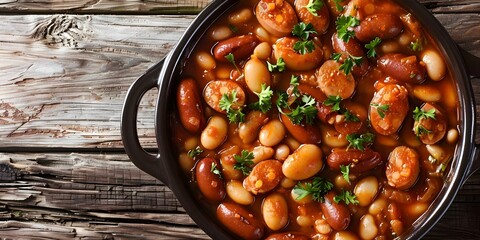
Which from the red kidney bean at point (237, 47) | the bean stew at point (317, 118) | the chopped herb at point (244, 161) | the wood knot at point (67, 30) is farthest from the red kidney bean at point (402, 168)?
the wood knot at point (67, 30)

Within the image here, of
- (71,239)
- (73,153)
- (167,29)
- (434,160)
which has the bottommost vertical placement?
(71,239)

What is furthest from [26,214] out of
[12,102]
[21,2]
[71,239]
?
[21,2]

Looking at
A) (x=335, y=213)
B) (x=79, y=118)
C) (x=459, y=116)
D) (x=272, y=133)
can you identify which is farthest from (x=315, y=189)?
(x=79, y=118)

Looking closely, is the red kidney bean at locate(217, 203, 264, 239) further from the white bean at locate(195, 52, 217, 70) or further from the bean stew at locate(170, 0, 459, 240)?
the white bean at locate(195, 52, 217, 70)

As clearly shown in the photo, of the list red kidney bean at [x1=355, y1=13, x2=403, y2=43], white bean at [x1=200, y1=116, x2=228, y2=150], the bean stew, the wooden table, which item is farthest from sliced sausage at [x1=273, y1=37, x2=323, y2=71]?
the wooden table

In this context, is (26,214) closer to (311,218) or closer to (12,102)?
(12,102)

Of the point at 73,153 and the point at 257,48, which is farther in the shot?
the point at 73,153

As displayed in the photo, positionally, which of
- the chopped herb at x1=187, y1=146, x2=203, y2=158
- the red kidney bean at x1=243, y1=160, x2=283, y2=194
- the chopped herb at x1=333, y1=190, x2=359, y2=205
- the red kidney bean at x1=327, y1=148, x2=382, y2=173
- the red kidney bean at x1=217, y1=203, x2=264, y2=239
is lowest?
the red kidney bean at x1=217, y1=203, x2=264, y2=239
